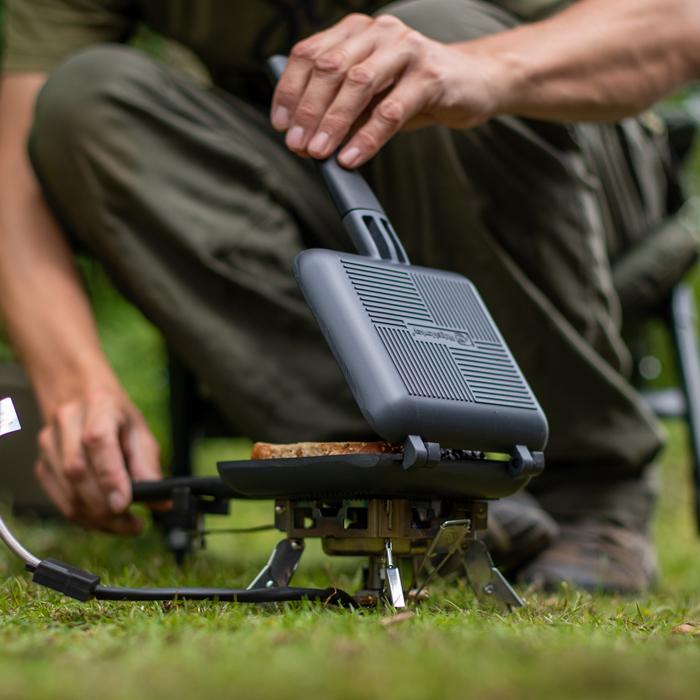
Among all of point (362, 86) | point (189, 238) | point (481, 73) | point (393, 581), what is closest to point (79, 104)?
point (189, 238)

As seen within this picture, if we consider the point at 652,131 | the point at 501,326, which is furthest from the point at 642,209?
the point at 501,326

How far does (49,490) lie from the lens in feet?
4.02

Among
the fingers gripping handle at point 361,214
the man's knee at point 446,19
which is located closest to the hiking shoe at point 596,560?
the fingers gripping handle at point 361,214

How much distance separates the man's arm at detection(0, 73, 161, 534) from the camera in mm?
1125

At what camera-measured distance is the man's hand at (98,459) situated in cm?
111

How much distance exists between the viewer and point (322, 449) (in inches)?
31.3

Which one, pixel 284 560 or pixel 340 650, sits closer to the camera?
pixel 340 650

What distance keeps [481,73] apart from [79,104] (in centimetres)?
67

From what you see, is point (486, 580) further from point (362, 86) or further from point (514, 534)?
point (362, 86)

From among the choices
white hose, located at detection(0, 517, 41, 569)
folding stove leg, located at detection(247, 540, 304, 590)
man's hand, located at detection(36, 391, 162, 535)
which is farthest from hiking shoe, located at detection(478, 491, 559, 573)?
white hose, located at detection(0, 517, 41, 569)

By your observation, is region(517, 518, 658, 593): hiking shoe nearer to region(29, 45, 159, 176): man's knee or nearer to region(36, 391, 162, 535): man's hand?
region(36, 391, 162, 535): man's hand

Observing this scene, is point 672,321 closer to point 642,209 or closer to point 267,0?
point 642,209

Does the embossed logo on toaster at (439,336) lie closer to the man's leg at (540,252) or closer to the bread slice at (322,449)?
the bread slice at (322,449)

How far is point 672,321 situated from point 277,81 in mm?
1167
